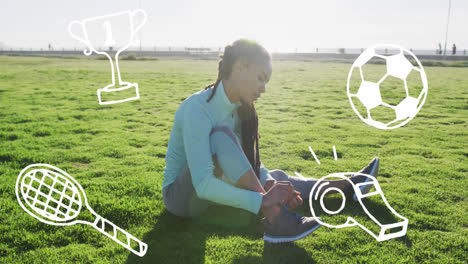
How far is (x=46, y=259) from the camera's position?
8.62 feet

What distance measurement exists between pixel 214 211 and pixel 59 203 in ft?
4.97

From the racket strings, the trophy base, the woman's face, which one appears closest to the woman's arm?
the woman's face

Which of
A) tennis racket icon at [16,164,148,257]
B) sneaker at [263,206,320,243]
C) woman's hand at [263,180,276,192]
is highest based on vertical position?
woman's hand at [263,180,276,192]

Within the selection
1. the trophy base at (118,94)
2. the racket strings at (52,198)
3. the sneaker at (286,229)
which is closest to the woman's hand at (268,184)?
the sneaker at (286,229)

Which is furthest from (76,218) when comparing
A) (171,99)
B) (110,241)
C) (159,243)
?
(171,99)

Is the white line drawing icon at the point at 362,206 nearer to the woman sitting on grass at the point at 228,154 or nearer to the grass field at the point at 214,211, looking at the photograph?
the grass field at the point at 214,211

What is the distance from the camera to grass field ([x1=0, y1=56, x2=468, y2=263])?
9.04ft

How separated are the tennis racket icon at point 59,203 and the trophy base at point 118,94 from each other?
5.48m

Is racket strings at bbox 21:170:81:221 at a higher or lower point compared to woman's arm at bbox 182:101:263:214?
lower

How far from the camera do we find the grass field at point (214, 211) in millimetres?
2754

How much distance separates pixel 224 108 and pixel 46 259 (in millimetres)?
1707

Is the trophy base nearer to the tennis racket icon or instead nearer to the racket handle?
the tennis racket icon

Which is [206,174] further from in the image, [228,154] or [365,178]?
[365,178]

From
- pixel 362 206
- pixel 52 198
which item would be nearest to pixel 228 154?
pixel 362 206
